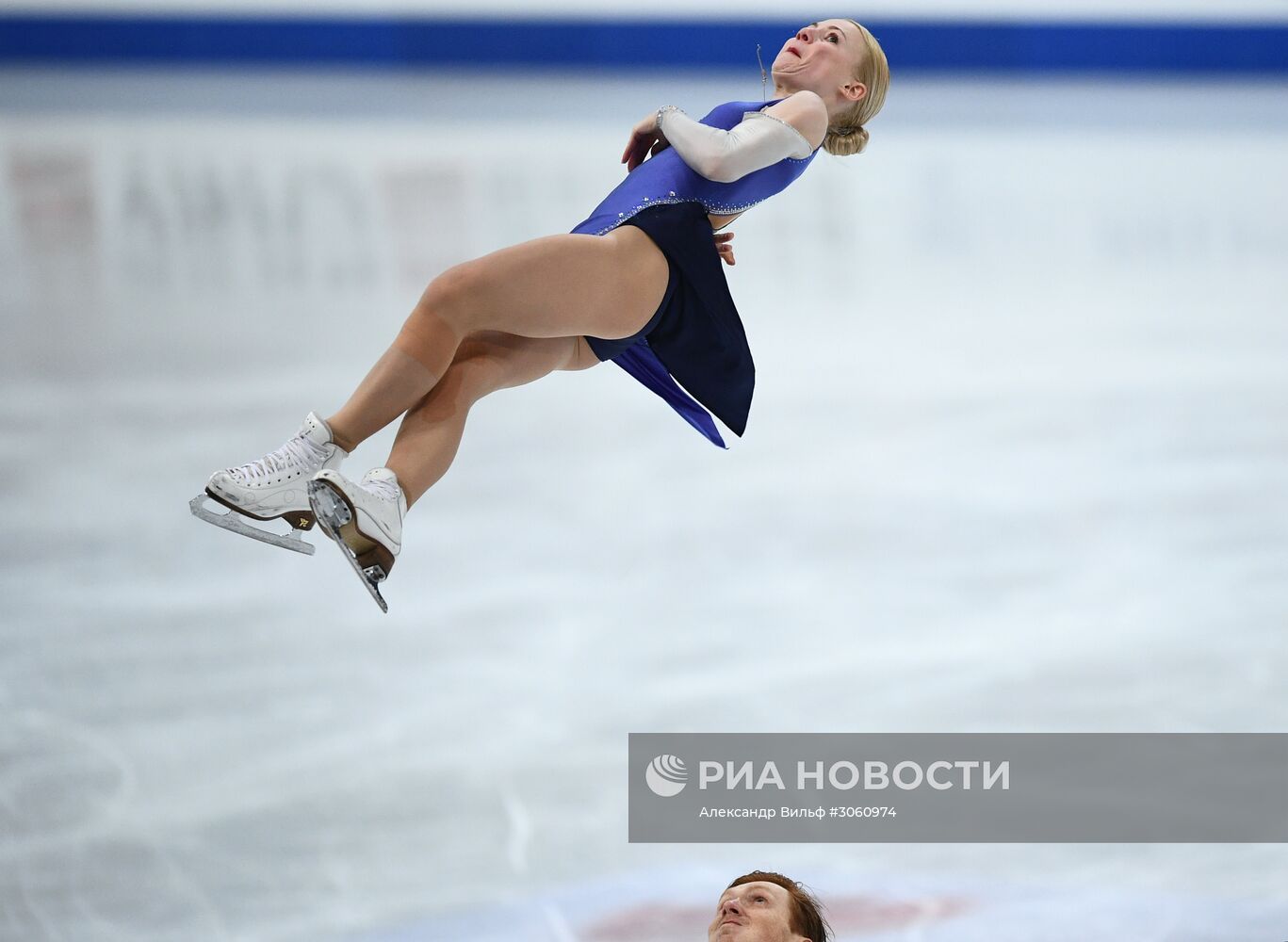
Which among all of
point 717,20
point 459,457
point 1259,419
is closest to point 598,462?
point 459,457

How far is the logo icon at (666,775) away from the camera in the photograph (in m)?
3.09

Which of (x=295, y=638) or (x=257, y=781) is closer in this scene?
(x=257, y=781)

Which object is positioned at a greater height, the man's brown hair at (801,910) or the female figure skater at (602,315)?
the female figure skater at (602,315)

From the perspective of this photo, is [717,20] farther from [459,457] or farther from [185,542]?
[185,542]

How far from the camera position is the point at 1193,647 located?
3611mm

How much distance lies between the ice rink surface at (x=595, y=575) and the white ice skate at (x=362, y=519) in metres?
0.97

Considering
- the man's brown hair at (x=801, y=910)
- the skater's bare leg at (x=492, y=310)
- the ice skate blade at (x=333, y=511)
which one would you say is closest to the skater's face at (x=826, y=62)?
the skater's bare leg at (x=492, y=310)

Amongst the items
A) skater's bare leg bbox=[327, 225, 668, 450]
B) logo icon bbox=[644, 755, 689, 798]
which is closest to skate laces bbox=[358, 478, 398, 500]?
skater's bare leg bbox=[327, 225, 668, 450]

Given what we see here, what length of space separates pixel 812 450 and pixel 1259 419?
4.78 ft

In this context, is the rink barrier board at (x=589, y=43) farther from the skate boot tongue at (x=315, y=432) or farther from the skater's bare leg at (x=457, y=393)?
the skate boot tongue at (x=315, y=432)

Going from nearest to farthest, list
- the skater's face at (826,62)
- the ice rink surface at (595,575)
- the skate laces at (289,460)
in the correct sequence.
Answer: the skate laces at (289,460)
the skater's face at (826,62)
the ice rink surface at (595,575)

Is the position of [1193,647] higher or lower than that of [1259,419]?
lower

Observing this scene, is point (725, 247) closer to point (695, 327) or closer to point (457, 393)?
point (695, 327)

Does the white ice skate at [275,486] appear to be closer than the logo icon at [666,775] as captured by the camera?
Yes
